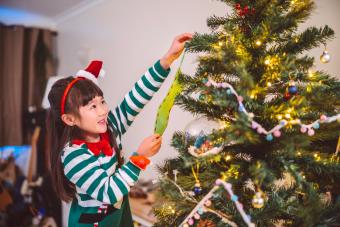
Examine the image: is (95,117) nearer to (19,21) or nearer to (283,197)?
(283,197)

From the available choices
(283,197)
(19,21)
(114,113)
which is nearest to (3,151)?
(19,21)

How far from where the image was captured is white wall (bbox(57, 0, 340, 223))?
1.83 meters

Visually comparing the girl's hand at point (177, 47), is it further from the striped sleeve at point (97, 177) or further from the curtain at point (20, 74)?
the curtain at point (20, 74)

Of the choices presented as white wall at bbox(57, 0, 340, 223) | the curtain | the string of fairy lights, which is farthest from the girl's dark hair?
the curtain

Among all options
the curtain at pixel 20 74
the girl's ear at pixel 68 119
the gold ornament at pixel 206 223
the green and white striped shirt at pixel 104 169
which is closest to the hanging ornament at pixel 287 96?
the gold ornament at pixel 206 223

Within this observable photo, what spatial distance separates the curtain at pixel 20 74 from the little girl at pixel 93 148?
2435mm

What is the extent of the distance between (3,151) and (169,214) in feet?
9.55

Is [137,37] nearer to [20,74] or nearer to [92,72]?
[92,72]

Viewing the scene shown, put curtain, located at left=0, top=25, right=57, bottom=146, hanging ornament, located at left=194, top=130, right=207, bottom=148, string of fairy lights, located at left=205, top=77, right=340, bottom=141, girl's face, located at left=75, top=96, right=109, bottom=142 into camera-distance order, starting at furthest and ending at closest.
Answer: curtain, located at left=0, top=25, right=57, bottom=146 < girl's face, located at left=75, top=96, right=109, bottom=142 < hanging ornament, located at left=194, top=130, right=207, bottom=148 < string of fairy lights, located at left=205, top=77, right=340, bottom=141

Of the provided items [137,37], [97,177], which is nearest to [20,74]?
[137,37]

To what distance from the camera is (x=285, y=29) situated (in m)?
0.70

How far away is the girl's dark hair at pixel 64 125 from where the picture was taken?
41.5 inches

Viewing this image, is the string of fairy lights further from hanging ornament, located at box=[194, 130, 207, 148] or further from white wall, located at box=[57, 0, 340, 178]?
white wall, located at box=[57, 0, 340, 178]

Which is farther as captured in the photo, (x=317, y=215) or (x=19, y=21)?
(x=19, y=21)
